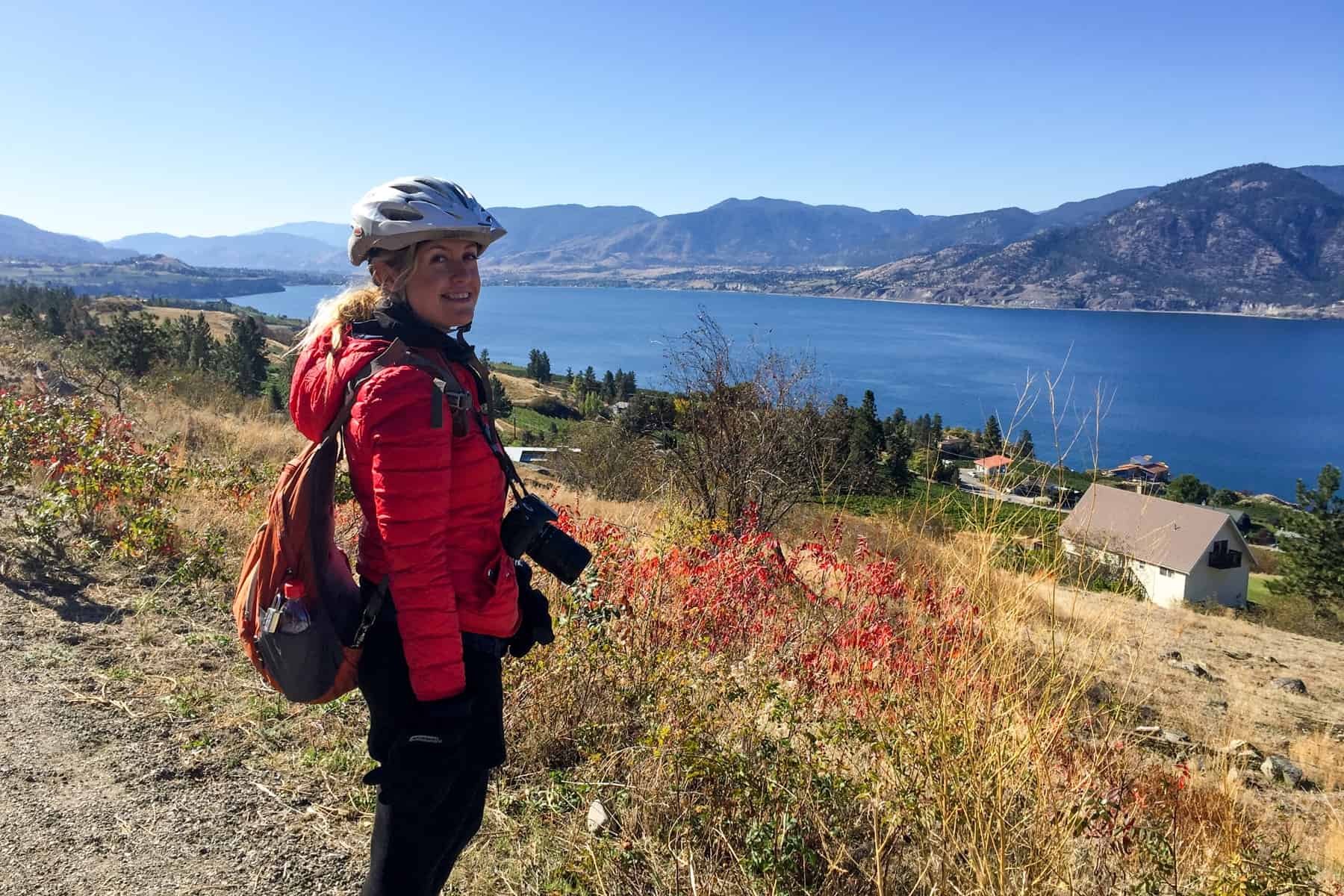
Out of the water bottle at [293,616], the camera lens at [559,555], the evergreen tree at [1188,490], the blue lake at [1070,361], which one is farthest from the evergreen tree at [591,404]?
the water bottle at [293,616]

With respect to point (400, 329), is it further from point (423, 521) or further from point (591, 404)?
point (591, 404)

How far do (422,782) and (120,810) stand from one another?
57.7 inches

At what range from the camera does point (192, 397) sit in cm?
1330

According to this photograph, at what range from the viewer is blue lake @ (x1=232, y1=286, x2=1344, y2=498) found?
67938 mm

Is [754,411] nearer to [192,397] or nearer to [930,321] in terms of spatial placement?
[192,397]

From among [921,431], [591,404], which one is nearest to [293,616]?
[921,431]

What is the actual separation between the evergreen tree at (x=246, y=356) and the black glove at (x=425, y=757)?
37728 millimetres

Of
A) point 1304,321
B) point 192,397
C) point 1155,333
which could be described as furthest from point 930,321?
point 192,397

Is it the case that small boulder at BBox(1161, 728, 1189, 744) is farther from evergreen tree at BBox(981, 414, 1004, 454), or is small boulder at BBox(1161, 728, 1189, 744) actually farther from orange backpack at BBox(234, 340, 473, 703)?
orange backpack at BBox(234, 340, 473, 703)

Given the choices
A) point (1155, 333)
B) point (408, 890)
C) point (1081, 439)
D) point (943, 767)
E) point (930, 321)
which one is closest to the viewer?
point (408, 890)

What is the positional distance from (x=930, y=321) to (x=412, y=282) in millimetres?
177779

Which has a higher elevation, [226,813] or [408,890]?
[408,890]

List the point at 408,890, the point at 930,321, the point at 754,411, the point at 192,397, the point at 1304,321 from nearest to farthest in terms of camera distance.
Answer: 1. the point at 408,890
2. the point at 754,411
3. the point at 192,397
4. the point at 930,321
5. the point at 1304,321

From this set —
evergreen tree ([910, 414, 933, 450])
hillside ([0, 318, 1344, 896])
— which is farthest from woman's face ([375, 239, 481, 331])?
evergreen tree ([910, 414, 933, 450])
